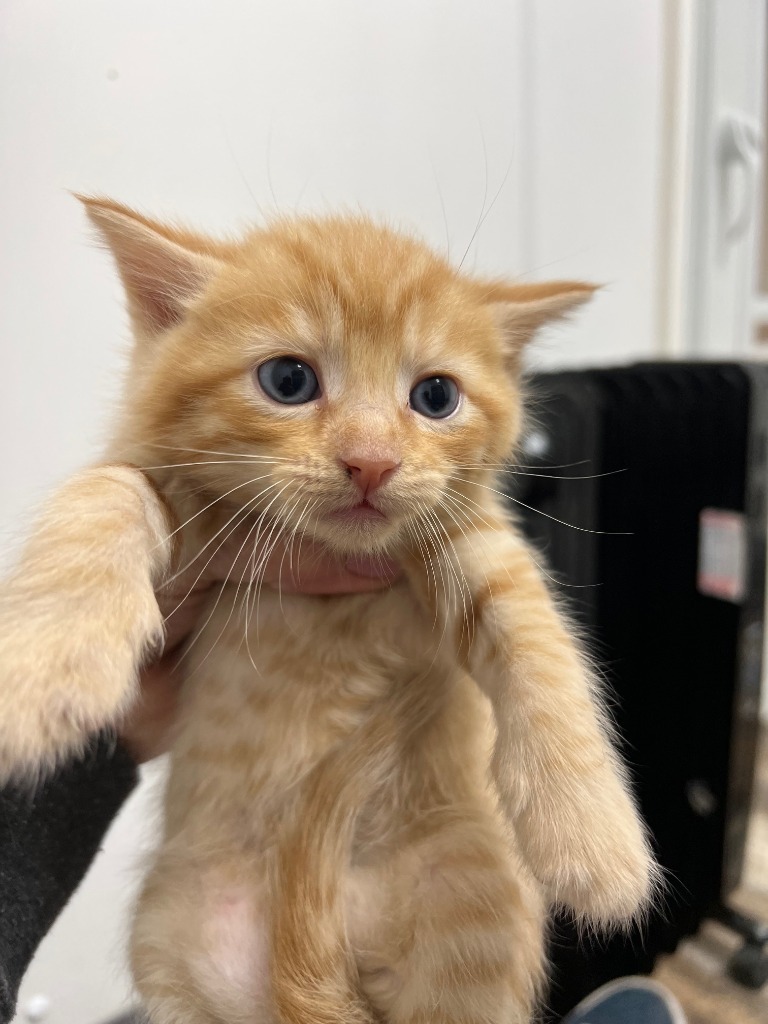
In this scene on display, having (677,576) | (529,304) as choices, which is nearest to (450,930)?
(529,304)

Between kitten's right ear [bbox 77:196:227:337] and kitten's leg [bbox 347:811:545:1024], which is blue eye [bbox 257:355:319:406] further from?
kitten's leg [bbox 347:811:545:1024]

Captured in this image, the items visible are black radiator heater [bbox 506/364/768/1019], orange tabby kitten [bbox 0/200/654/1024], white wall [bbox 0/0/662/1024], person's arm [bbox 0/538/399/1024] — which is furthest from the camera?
black radiator heater [bbox 506/364/768/1019]

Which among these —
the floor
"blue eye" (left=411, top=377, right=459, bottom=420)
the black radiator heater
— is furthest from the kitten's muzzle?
the floor

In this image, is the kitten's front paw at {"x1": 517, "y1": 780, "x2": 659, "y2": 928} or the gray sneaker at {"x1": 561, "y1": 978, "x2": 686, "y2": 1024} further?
the gray sneaker at {"x1": 561, "y1": 978, "x2": 686, "y2": 1024}

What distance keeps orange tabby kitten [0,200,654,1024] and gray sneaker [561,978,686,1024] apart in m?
0.34

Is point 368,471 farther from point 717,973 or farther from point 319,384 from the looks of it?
point 717,973

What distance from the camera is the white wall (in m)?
1.11

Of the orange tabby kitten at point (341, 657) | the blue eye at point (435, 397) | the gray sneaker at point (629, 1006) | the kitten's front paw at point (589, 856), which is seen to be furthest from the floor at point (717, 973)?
the blue eye at point (435, 397)

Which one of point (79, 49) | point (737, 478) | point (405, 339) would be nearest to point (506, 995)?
point (405, 339)

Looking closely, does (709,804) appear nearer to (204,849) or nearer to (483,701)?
(483,701)

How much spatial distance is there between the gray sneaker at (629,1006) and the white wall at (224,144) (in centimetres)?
64

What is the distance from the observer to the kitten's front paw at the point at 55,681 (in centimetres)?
48

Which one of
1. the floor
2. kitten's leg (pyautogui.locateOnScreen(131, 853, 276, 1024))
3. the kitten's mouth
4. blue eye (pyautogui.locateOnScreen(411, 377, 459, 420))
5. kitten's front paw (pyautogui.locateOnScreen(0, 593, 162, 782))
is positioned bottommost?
the floor

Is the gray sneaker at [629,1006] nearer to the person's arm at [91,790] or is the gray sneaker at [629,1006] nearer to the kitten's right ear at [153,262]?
the person's arm at [91,790]
